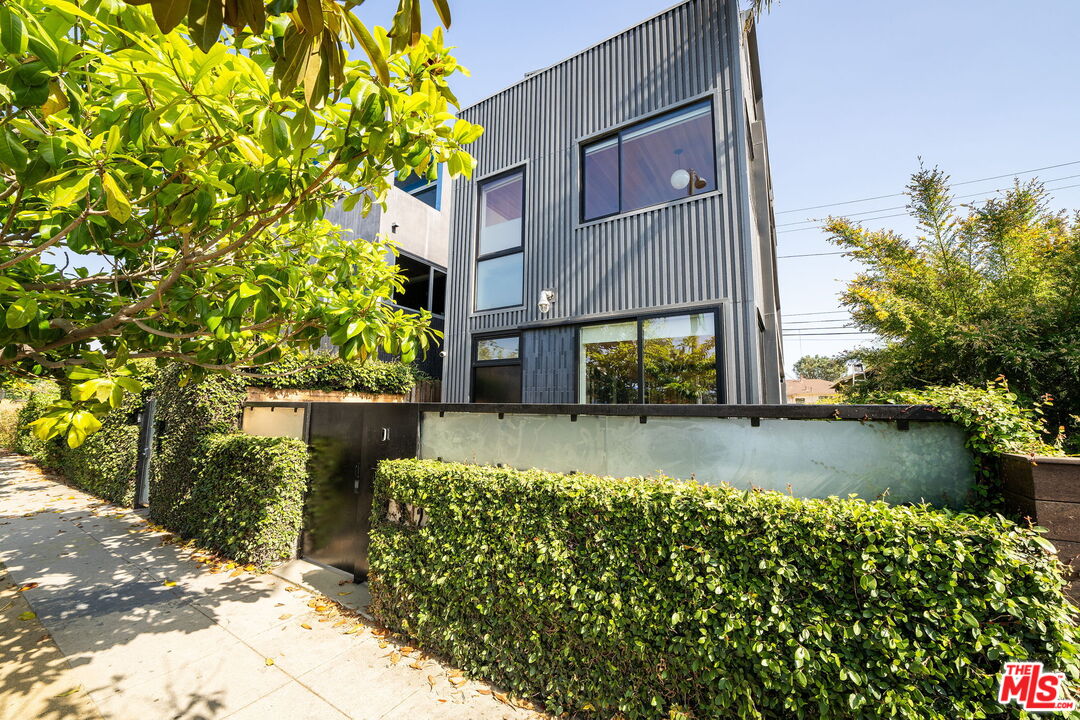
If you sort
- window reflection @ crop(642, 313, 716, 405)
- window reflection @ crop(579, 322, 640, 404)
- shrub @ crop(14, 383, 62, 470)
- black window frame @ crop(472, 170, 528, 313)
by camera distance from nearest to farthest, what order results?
window reflection @ crop(642, 313, 716, 405)
window reflection @ crop(579, 322, 640, 404)
black window frame @ crop(472, 170, 528, 313)
shrub @ crop(14, 383, 62, 470)

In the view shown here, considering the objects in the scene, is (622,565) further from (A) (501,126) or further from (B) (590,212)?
(A) (501,126)

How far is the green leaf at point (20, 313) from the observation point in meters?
1.67

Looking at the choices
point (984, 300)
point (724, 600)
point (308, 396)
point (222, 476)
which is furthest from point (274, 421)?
point (984, 300)

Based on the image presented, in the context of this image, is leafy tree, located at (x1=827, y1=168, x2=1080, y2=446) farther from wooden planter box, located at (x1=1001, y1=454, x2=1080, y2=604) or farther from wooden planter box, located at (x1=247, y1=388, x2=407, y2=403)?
wooden planter box, located at (x1=247, y1=388, x2=407, y2=403)

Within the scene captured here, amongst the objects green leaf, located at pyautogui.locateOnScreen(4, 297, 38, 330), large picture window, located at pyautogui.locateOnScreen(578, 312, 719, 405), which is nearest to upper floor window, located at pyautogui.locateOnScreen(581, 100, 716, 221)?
large picture window, located at pyautogui.locateOnScreen(578, 312, 719, 405)

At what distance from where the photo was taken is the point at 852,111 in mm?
7695

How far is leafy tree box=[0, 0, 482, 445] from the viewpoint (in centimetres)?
141

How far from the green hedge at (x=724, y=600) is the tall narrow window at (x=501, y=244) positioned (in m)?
5.40

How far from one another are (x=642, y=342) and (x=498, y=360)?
292 cm

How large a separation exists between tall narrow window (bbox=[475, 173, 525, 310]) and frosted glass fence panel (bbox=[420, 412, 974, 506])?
15.7 feet

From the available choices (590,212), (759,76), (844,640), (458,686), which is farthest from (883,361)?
(759,76)

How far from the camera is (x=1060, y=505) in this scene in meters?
1.97

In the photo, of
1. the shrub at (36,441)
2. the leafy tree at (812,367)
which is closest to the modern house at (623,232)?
the shrub at (36,441)

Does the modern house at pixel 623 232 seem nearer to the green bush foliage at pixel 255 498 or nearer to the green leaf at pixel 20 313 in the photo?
the green bush foliage at pixel 255 498
